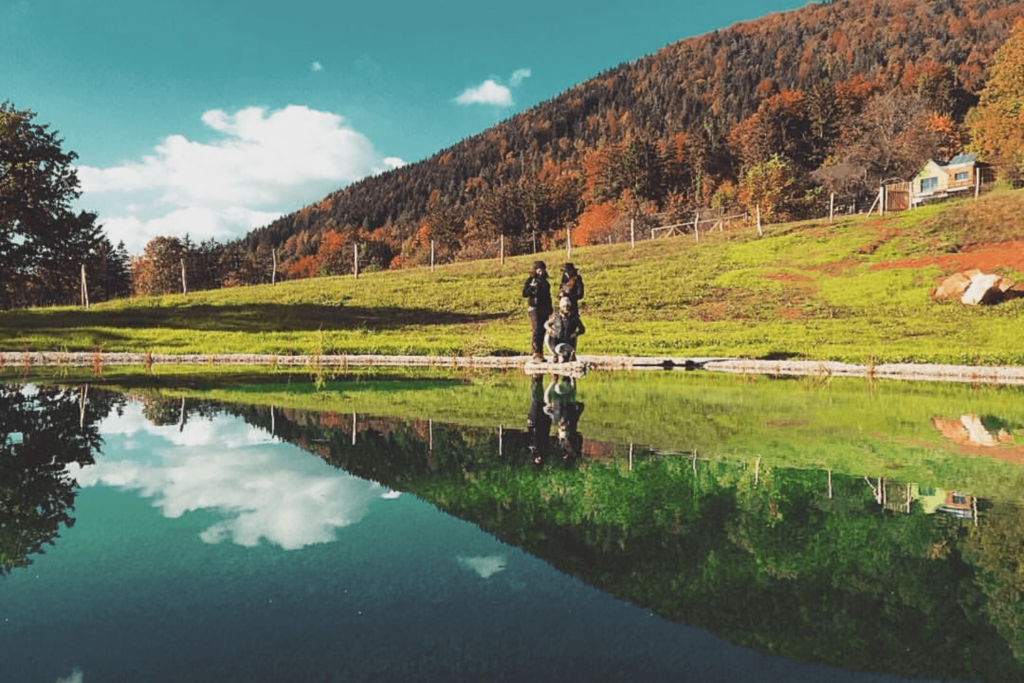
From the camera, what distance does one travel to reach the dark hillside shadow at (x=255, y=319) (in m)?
35.4

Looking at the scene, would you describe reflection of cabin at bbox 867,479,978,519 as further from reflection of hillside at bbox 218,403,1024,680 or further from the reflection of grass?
the reflection of grass

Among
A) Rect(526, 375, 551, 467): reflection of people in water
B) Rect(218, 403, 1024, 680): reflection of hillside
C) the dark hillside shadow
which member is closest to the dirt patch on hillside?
the dark hillside shadow

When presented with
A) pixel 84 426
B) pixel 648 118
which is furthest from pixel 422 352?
pixel 648 118

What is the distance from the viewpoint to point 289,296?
49219mm

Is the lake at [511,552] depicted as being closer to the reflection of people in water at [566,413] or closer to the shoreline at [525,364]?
the reflection of people in water at [566,413]

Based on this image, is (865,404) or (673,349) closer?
(865,404)

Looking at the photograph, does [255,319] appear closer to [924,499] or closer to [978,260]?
[924,499]

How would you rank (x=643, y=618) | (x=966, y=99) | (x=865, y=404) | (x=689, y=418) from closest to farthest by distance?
(x=643, y=618)
(x=689, y=418)
(x=865, y=404)
(x=966, y=99)

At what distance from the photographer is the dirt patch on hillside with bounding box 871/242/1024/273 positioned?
3434 cm

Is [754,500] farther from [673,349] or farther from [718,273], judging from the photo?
[718,273]

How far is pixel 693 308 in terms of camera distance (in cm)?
3688

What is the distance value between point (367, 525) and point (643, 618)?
9.01 feet

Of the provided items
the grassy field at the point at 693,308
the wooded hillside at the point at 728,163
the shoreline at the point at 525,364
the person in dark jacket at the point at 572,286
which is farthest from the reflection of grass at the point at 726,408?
the wooded hillside at the point at 728,163

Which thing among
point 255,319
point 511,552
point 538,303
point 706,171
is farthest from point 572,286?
point 706,171
